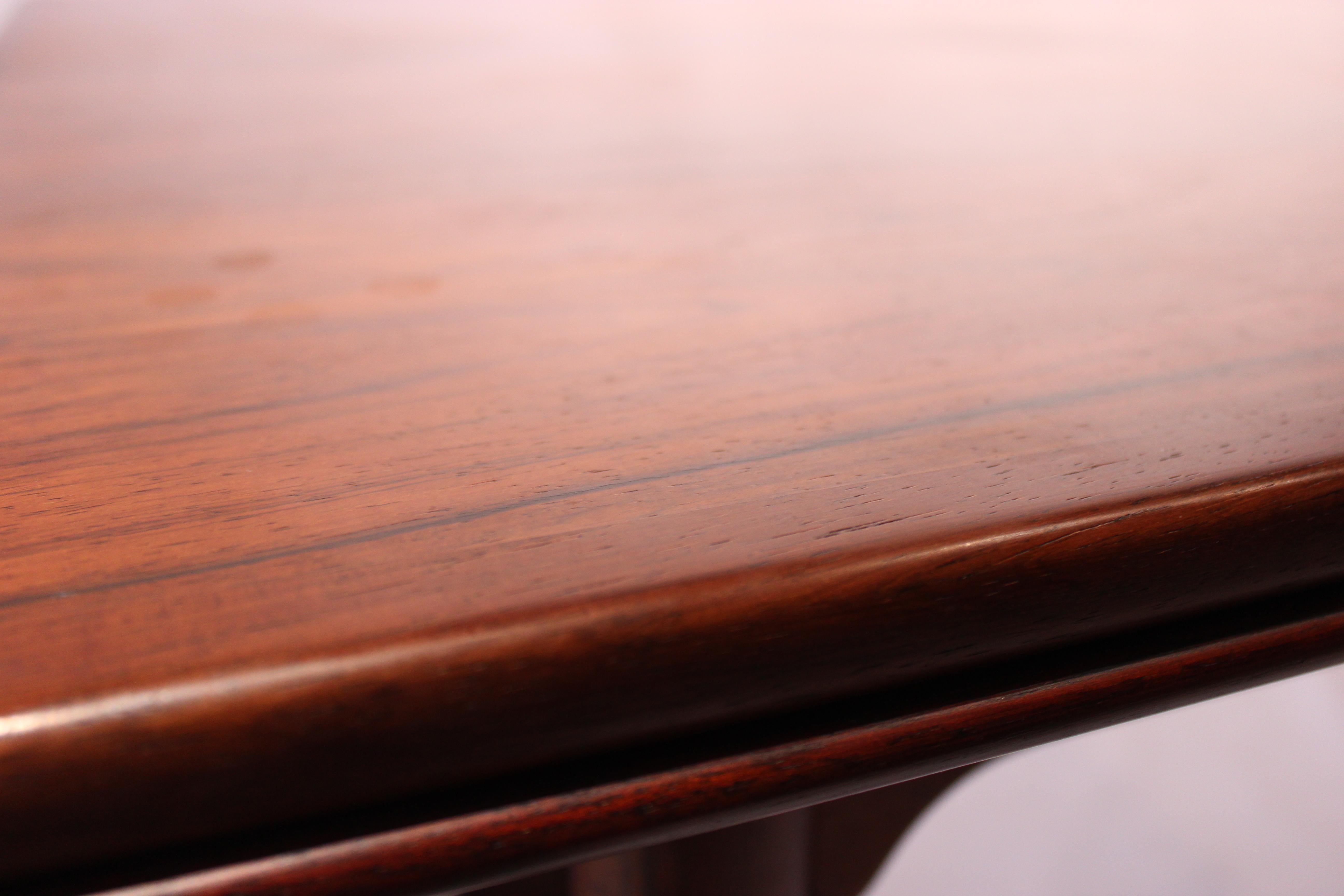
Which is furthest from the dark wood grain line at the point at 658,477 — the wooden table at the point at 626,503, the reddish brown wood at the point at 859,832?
the reddish brown wood at the point at 859,832

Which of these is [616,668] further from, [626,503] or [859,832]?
[859,832]

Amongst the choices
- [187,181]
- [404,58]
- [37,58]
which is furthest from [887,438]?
[37,58]

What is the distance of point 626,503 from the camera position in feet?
0.45

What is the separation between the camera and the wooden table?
0.11 m

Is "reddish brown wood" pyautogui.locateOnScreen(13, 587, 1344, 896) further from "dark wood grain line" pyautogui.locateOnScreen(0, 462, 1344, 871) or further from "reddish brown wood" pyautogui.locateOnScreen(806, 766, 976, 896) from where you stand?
"reddish brown wood" pyautogui.locateOnScreen(806, 766, 976, 896)

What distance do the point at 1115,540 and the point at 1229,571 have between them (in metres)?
0.02

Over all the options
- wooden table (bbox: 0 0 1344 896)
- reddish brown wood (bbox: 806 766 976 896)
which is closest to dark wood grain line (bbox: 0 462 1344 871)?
wooden table (bbox: 0 0 1344 896)

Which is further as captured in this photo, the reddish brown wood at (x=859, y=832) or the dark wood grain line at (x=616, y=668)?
the reddish brown wood at (x=859, y=832)

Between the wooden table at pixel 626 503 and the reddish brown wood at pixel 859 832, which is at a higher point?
the wooden table at pixel 626 503

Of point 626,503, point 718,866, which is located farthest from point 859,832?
point 626,503

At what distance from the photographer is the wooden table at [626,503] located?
11 cm

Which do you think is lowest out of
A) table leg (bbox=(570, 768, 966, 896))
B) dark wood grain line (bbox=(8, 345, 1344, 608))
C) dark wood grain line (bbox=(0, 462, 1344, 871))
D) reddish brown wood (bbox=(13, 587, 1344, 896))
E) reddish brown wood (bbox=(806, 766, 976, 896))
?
reddish brown wood (bbox=(806, 766, 976, 896))

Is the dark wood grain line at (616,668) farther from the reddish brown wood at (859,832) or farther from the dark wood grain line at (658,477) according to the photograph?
the reddish brown wood at (859,832)

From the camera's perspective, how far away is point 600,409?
16cm
